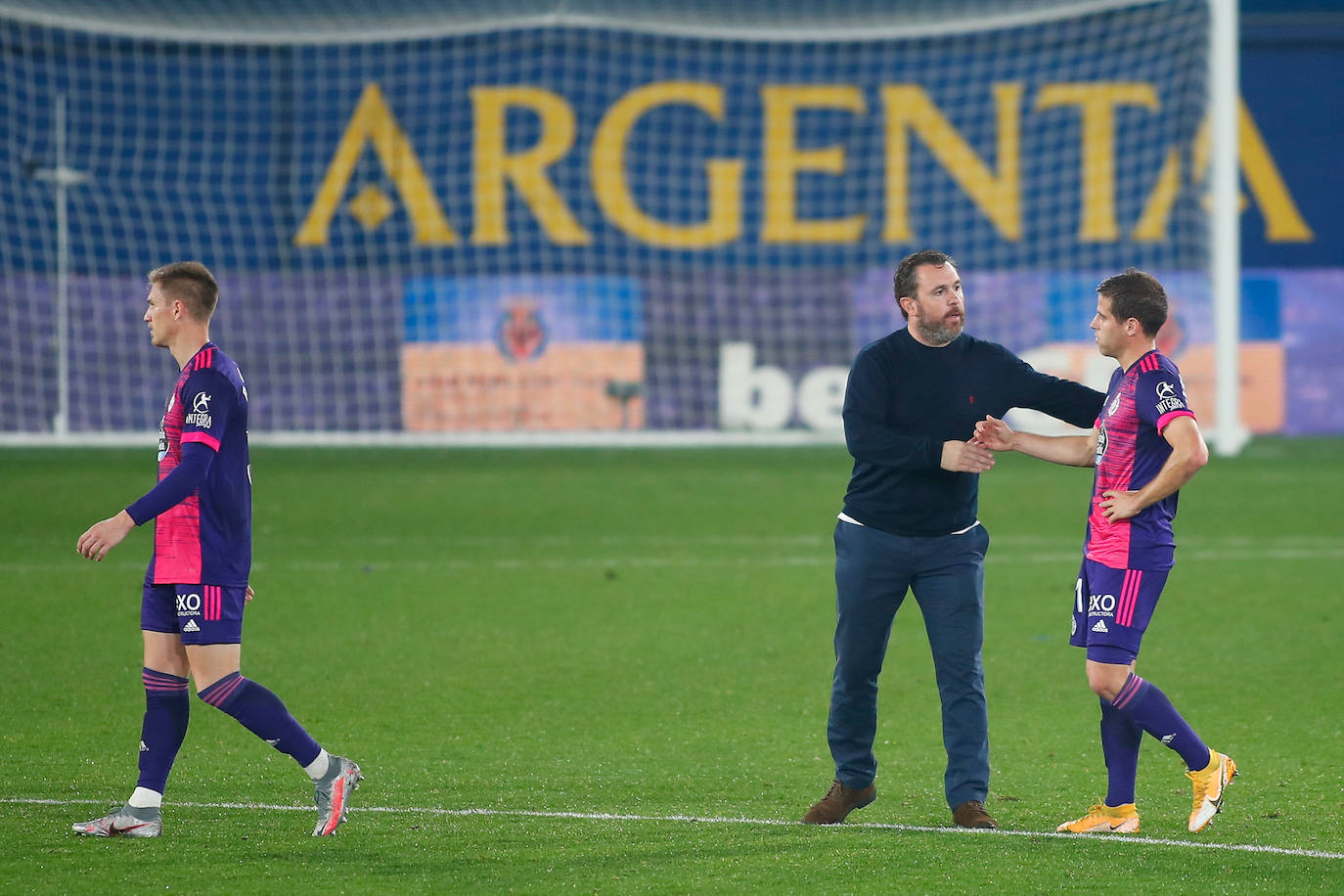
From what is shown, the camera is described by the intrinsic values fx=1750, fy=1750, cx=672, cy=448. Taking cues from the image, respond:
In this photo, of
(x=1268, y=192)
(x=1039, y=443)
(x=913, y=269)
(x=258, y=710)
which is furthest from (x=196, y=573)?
(x=1268, y=192)

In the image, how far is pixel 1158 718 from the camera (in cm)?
469

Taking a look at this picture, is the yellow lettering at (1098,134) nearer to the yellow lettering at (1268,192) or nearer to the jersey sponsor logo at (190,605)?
the yellow lettering at (1268,192)

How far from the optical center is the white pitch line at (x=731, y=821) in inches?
180

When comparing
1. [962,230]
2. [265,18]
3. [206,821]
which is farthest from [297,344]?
[206,821]

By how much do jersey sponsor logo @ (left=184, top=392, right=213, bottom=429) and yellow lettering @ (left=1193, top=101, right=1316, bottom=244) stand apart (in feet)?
54.1

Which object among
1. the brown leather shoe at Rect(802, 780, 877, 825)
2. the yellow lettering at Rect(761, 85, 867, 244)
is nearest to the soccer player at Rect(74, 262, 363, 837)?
the brown leather shoe at Rect(802, 780, 877, 825)

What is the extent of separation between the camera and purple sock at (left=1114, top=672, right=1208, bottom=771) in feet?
15.4

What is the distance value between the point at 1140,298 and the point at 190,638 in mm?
2668

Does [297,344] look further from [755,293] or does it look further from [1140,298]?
[1140,298]

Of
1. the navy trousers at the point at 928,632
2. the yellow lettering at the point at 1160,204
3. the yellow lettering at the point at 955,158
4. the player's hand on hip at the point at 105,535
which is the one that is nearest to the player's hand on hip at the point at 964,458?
the navy trousers at the point at 928,632

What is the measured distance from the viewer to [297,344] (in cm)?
1806

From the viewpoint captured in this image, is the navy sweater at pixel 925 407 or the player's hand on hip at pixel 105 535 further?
the navy sweater at pixel 925 407

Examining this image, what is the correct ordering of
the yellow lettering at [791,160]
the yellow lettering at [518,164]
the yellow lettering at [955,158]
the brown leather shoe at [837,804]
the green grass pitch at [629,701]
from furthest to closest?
the yellow lettering at [791,160], the yellow lettering at [955,158], the yellow lettering at [518,164], the brown leather shoe at [837,804], the green grass pitch at [629,701]

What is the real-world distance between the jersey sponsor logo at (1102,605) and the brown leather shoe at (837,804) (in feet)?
2.60
